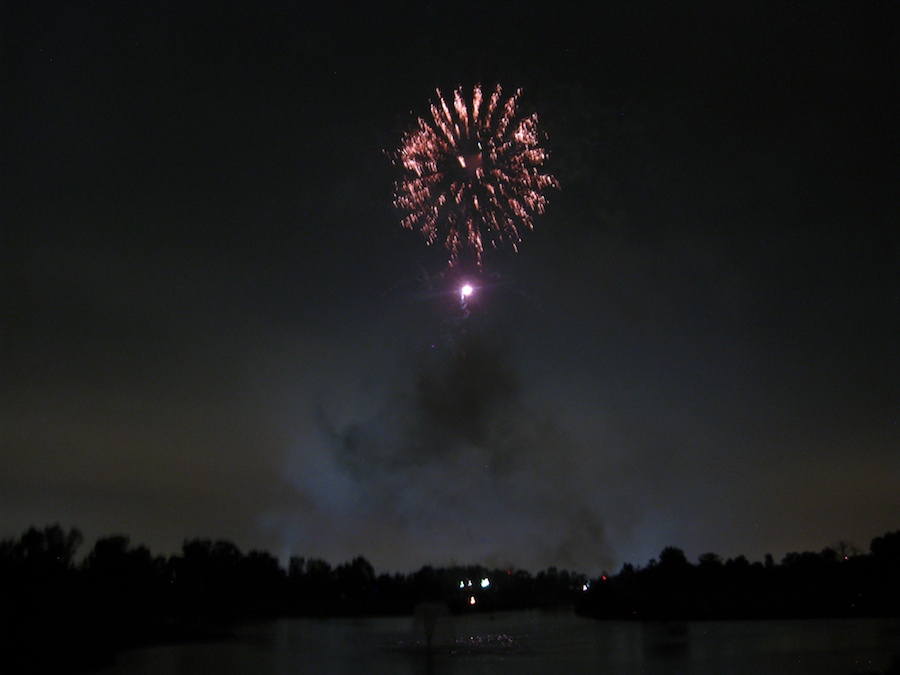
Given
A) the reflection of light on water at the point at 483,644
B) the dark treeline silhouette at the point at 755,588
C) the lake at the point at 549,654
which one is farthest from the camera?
→ the dark treeline silhouette at the point at 755,588

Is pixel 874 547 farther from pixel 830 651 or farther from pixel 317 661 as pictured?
pixel 317 661

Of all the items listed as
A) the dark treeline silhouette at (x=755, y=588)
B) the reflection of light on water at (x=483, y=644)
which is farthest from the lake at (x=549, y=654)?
the dark treeline silhouette at (x=755, y=588)

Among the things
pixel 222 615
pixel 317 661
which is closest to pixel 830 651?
pixel 317 661

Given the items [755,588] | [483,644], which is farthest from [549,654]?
[755,588]

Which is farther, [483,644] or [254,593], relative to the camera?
[254,593]

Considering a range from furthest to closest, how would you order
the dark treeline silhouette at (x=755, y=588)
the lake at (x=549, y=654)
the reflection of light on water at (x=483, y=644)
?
the dark treeline silhouette at (x=755, y=588), the reflection of light on water at (x=483, y=644), the lake at (x=549, y=654)

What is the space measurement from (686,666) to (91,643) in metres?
24.0

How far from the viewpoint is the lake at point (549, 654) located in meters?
26.4

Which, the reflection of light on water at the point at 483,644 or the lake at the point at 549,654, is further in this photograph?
the reflection of light on water at the point at 483,644

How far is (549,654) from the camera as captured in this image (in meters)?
33.1

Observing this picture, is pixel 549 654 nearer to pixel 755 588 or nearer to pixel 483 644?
pixel 483 644

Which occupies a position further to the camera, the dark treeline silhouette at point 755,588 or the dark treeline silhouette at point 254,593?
the dark treeline silhouette at point 755,588

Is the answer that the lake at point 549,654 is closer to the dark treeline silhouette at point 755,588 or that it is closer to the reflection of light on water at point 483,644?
the reflection of light on water at point 483,644

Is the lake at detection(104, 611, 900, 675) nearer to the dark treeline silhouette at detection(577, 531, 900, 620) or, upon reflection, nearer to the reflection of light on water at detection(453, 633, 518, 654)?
the reflection of light on water at detection(453, 633, 518, 654)
